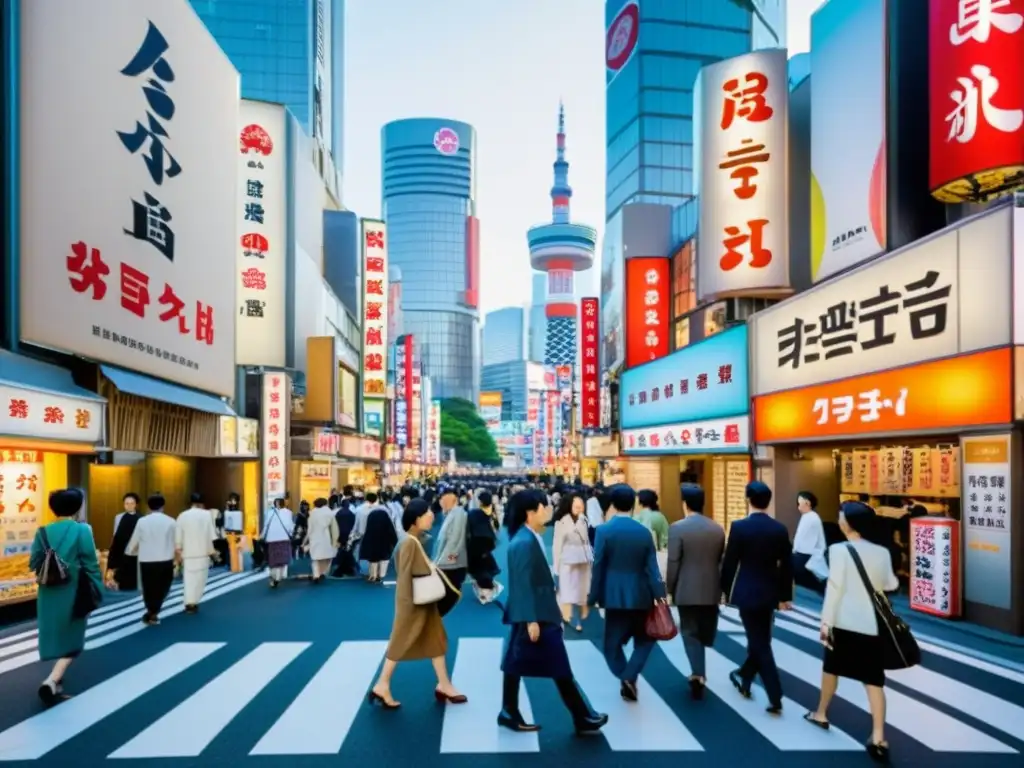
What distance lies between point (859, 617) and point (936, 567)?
20.3 feet

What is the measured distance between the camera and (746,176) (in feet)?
59.4

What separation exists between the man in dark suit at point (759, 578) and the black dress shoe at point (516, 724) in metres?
1.80

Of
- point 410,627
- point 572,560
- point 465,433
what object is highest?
point 410,627

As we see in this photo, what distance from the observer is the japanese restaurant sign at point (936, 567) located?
10.4m

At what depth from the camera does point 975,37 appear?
11.6 meters

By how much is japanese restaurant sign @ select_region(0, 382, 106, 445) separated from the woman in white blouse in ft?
30.1

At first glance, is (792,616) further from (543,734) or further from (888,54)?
→ (888,54)

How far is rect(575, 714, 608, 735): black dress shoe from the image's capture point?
18.8 feet

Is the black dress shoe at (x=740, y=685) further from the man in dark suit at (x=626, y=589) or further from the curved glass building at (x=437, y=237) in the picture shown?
the curved glass building at (x=437, y=237)

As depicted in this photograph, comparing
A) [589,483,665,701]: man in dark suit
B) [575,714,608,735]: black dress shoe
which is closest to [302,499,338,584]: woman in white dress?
[589,483,665,701]: man in dark suit

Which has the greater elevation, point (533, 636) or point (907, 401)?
point (907, 401)

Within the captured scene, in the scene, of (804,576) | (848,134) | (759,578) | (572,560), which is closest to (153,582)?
(572,560)

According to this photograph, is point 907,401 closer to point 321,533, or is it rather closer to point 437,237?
point 321,533

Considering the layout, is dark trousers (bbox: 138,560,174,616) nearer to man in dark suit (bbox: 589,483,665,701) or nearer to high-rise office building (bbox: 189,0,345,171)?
man in dark suit (bbox: 589,483,665,701)
